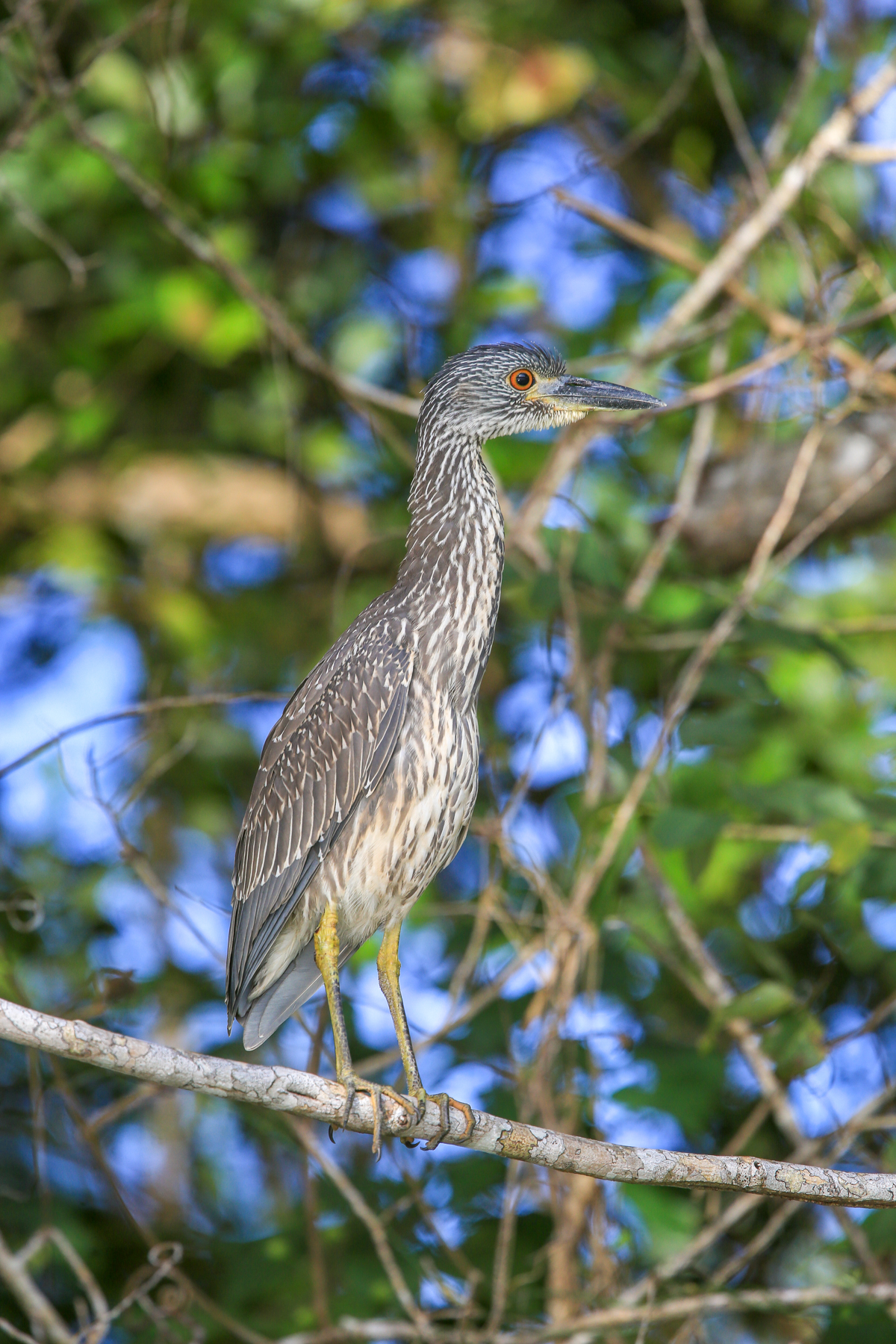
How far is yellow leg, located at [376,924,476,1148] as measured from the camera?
251cm

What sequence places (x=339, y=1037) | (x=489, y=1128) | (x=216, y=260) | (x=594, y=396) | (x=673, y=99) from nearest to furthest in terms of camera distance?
(x=489, y=1128) → (x=339, y=1037) → (x=594, y=396) → (x=216, y=260) → (x=673, y=99)

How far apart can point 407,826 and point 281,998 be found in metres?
0.69

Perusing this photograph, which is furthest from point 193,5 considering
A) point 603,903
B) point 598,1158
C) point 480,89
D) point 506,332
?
point 598,1158

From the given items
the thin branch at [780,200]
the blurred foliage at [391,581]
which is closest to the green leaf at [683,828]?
the blurred foliage at [391,581]

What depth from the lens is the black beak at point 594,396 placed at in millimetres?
2953

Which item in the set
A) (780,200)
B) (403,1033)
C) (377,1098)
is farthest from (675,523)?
(377,1098)

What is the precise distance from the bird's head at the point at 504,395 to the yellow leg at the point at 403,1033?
1.18 meters

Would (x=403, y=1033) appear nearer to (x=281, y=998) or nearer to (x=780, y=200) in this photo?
(x=281, y=998)

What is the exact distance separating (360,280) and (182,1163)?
11.1ft

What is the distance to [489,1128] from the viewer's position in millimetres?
2297

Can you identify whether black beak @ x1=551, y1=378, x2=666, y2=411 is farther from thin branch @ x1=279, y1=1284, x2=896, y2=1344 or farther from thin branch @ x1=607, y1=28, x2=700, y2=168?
thin branch @ x1=279, y1=1284, x2=896, y2=1344

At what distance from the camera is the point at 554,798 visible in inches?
175

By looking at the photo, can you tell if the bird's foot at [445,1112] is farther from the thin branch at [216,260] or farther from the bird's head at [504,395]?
the thin branch at [216,260]

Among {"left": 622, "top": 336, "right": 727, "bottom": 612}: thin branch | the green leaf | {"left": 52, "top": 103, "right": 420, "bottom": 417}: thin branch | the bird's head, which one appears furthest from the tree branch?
{"left": 52, "top": 103, "right": 420, "bottom": 417}: thin branch
